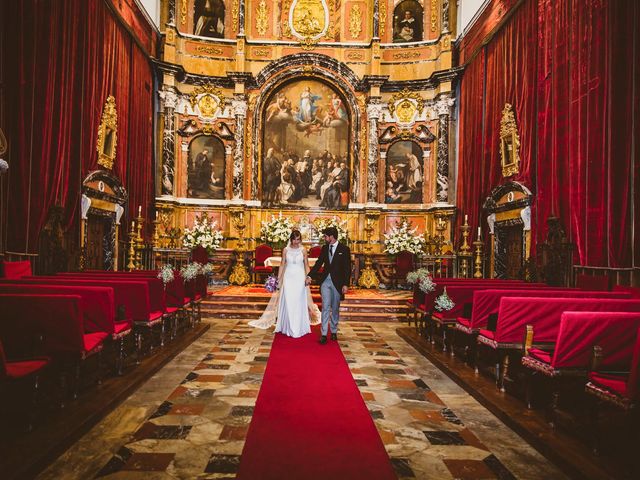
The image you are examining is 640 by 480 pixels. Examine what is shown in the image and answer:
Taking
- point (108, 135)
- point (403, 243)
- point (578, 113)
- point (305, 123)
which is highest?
point (305, 123)

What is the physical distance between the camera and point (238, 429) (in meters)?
3.53

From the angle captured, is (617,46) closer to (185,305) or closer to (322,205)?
(185,305)

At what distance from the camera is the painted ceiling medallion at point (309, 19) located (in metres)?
15.7

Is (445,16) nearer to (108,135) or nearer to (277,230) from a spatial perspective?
(277,230)

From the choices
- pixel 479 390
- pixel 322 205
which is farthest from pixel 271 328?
pixel 322 205

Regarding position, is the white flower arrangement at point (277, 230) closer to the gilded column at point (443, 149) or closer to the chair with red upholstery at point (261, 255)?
the chair with red upholstery at point (261, 255)

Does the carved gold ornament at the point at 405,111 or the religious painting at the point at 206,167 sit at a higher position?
the carved gold ornament at the point at 405,111

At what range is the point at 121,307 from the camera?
16.6ft

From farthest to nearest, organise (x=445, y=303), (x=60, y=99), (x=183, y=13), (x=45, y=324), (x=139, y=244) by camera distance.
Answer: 1. (x=183, y=13)
2. (x=139, y=244)
3. (x=60, y=99)
4. (x=445, y=303)
5. (x=45, y=324)

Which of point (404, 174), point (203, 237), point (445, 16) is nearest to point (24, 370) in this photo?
point (203, 237)

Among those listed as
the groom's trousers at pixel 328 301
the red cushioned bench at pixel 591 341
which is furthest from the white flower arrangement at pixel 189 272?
the red cushioned bench at pixel 591 341

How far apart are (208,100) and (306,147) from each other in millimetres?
3593

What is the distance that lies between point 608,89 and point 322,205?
30.2 feet

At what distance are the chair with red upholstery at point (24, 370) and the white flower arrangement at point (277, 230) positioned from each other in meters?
10.1
